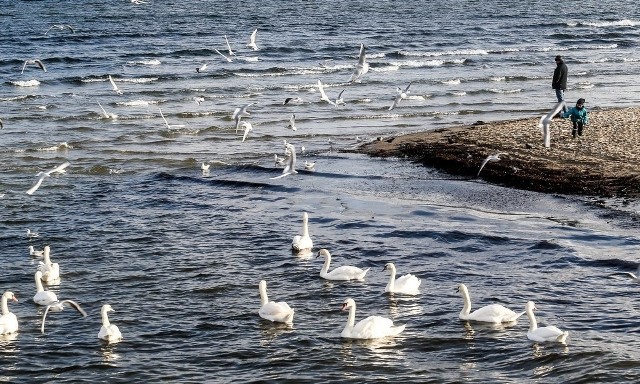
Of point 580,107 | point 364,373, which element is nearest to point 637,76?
point 580,107

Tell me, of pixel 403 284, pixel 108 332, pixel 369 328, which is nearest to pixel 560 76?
pixel 403 284

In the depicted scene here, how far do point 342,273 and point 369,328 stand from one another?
9.10 ft

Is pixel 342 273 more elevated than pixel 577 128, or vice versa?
pixel 577 128

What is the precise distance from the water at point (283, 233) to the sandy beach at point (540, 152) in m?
0.63

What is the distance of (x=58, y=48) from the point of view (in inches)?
2072

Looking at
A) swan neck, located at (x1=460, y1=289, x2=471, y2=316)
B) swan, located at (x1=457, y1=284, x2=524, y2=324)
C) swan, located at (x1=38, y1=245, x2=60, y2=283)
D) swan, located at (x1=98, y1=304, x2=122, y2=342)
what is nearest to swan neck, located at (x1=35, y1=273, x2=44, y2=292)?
swan, located at (x1=38, y1=245, x2=60, y2=283)

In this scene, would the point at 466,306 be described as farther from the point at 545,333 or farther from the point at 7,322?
the point at 7,322

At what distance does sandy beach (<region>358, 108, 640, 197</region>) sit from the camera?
2270 cm

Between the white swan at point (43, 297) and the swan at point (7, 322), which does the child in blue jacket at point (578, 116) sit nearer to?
the white swan at point (43, 297)

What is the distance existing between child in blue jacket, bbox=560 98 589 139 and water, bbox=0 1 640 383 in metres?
3.72

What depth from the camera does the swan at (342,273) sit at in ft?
58.1

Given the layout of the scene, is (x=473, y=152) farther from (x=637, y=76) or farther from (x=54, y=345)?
(x=637, y=76)

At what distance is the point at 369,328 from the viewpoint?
49.2 feet

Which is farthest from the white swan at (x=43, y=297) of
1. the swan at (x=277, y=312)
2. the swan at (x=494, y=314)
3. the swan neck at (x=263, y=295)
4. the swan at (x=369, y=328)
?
the swan at (x=494, y=314)
